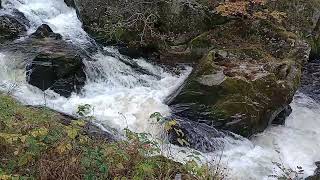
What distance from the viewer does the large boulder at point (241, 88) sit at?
788 centimetres

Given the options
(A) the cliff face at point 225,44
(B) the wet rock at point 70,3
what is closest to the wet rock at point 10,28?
(A) the cliff face at point 225,44

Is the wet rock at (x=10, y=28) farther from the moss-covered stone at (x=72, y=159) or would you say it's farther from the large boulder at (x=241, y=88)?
the moss-covered stone at (x=72, y=159)

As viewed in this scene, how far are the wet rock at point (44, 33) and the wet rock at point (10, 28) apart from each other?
1.38ft

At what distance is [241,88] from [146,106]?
6.13 ft

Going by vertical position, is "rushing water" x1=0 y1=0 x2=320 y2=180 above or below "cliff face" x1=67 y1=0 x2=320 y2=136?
below

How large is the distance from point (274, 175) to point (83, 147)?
3.41 m

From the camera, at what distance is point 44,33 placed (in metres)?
10.6

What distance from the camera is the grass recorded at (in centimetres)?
405

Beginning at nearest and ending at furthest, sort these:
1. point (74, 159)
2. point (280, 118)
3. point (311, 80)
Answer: point (74, 159) < point (280, 118) < point (311, 80)

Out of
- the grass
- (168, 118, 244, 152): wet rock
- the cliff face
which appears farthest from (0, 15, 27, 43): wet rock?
the grass

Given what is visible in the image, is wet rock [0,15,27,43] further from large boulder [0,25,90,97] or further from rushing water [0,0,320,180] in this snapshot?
large boulder [0,25,90,97]

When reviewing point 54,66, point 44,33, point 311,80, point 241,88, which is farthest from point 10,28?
point 311,80

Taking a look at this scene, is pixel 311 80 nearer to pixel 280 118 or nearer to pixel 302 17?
pixel 302 17

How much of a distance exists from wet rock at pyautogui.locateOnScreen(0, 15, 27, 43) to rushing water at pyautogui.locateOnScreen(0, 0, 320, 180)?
0.28 metres
